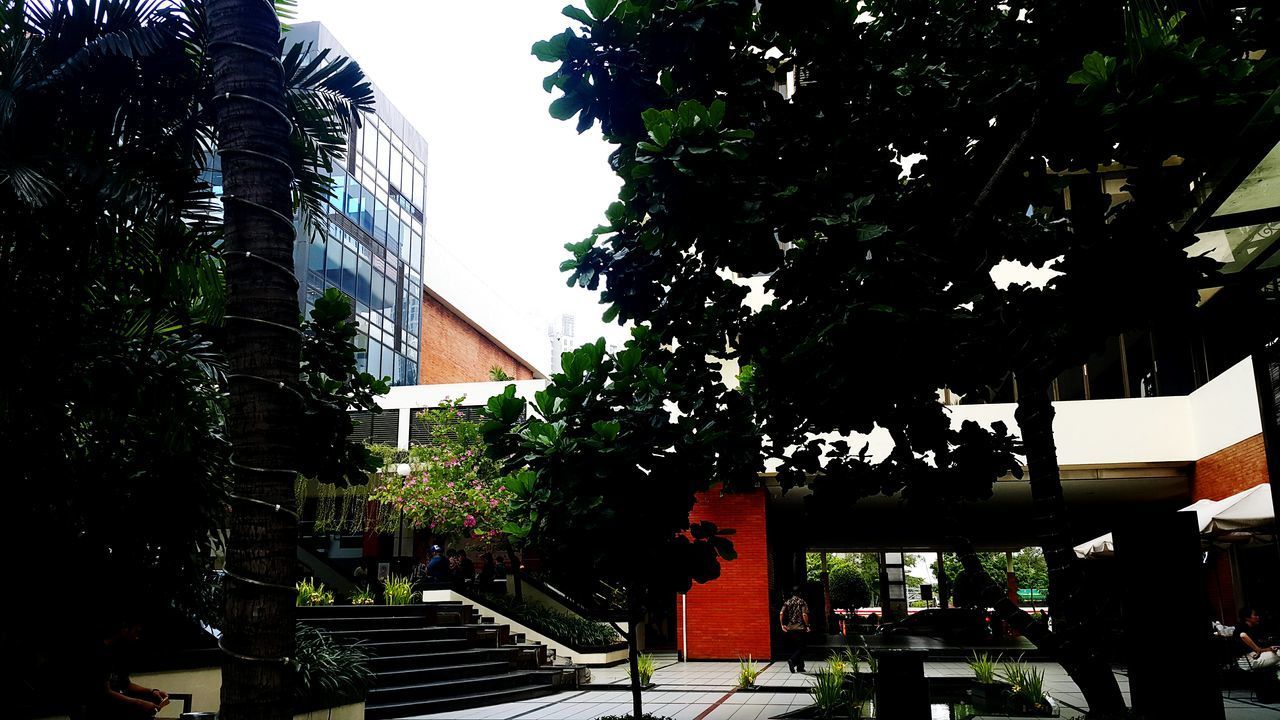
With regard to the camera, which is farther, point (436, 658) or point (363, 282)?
point (363, 282)

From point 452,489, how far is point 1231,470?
1552cm

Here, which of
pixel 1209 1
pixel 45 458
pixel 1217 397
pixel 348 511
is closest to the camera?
pixel 1209 1

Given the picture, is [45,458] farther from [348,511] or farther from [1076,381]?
[1076,381]

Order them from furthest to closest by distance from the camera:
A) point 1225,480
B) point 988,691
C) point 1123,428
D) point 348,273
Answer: point 348,273, point 1123,428, point 1225,480, point 988,691

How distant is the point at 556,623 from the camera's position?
1833 centimetres

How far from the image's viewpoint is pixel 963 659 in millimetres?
17812

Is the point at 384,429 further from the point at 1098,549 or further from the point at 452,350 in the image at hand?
the point at 1098,549

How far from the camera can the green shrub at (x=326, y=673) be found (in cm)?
943

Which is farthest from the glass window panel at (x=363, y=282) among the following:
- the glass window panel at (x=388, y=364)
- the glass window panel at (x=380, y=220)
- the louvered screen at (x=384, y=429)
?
the louvered screen at (x=384, y=429)

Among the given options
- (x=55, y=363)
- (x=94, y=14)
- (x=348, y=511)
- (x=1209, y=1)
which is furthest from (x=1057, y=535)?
(x=348, y=511)

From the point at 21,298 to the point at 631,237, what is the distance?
4.56 m

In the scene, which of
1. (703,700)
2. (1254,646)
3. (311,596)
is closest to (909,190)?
(703,700)

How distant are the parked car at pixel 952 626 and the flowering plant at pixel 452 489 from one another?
969 centimetres

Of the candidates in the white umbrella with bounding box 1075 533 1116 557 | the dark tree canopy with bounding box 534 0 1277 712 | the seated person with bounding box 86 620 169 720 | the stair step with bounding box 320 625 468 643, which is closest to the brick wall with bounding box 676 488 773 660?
the stair step with bounding box 320 625 468 643
